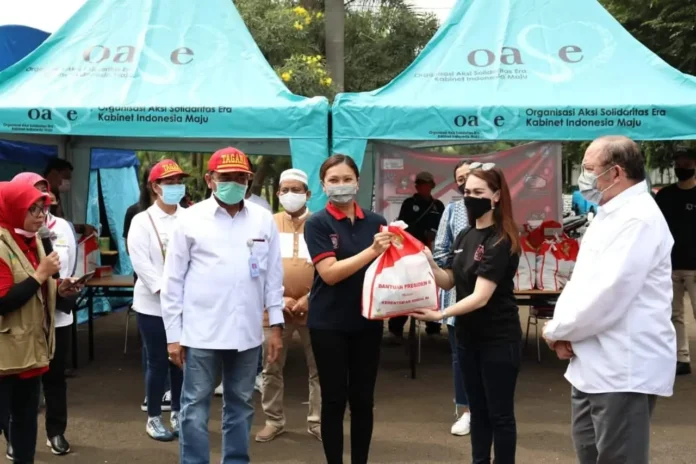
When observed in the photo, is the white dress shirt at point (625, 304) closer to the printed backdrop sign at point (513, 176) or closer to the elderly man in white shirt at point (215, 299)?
the elderly man in white shirt at point (215, 299)

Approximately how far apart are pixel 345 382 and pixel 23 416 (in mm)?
1663

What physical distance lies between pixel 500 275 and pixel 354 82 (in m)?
10.5

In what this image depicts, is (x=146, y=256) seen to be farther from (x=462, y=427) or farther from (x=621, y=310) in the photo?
(x=621, y=310)

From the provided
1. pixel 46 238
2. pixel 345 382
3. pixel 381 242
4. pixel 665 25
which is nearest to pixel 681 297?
pixel 345 382

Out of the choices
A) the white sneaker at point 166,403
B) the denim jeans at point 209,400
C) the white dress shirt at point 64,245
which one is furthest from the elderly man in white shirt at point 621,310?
the white sneaker at point 166,403

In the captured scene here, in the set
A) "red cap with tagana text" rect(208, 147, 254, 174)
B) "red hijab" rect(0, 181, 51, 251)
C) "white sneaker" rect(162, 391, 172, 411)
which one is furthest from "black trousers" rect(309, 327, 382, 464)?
"white sneaker" rect(162, 391, 172, 411)

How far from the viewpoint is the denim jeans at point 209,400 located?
161 inches

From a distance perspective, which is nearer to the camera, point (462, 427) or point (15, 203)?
point (15, 203)

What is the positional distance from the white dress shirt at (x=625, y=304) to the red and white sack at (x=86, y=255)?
Result: 5619 millimetres

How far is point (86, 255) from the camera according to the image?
26.4 ft

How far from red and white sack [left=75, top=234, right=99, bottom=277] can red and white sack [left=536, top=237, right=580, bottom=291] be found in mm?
4315

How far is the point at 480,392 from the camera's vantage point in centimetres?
413

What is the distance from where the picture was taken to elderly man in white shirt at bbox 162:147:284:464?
406 cm

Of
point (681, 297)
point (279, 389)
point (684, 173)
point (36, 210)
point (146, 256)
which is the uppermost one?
point (684, 173)
